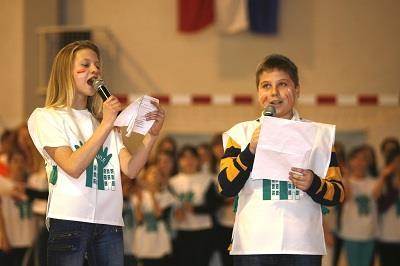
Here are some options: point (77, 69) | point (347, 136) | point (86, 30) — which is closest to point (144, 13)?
point (86, 30)

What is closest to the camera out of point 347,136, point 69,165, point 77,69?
point 69,165

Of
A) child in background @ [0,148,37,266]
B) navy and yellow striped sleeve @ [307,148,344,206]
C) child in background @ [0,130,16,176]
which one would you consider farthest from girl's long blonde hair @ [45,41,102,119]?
child in background @ [0,130,16,176]

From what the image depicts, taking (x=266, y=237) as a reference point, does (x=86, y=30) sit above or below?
above

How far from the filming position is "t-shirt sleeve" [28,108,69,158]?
10.4 feet

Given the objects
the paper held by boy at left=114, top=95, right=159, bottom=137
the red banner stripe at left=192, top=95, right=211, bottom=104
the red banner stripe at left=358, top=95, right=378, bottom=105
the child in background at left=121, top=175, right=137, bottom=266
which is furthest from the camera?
the red banner stripe at left=192, top=95, right=211, bottom=104

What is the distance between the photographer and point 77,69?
3297mm

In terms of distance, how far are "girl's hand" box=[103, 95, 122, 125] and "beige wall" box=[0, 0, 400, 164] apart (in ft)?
19.7

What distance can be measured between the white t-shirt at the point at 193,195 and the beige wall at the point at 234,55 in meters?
1.59

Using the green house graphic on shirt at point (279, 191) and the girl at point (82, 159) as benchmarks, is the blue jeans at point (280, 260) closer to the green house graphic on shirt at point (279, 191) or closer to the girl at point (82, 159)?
the green house graphic on shirt at point (279, 191)

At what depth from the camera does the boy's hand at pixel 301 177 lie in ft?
10.2

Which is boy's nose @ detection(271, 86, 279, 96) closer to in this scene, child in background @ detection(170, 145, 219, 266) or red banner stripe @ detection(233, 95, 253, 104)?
child in background @ detection(170, 145, 219, 266)

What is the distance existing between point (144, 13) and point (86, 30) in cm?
78

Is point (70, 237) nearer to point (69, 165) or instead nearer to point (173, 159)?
point (69, 165)

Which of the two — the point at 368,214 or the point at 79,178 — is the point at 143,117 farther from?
the point at 368,214
